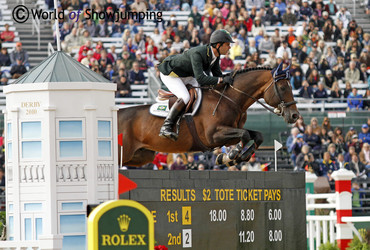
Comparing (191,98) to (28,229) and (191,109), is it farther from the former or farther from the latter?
(28,229)

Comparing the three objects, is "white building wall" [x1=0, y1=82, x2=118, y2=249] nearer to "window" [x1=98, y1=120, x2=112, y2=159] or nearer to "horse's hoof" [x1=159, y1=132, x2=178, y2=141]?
"window" [x1=98, y1=120, x2=112, y2=159]

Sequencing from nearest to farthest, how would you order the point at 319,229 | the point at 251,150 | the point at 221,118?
the point at 251,150
the point at 221,118
the point at 319,229

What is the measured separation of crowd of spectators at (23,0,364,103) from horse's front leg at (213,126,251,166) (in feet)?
25.2

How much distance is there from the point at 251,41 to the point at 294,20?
2102mm

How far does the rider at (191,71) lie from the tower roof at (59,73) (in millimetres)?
4318

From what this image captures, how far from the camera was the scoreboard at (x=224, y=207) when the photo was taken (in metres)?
7.62

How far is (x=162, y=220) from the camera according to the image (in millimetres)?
7633

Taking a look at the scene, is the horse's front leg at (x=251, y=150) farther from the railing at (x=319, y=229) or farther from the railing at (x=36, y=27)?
the railing at (x=36, y=27)

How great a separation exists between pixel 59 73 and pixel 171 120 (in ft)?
15.2

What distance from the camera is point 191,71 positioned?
10836 mm

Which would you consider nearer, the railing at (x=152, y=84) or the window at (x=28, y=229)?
the window at (x=28, y=229)

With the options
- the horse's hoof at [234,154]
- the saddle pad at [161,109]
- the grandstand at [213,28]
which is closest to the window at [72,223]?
the horse's hoof at [234,154]

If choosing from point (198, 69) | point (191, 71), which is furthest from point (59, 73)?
point (191, 71)

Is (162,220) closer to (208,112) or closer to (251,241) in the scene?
(251,241)
